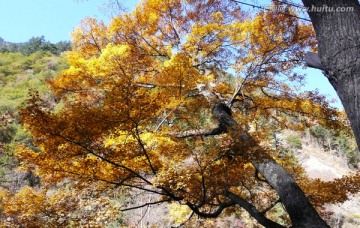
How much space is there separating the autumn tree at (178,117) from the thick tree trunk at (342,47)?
235 cm


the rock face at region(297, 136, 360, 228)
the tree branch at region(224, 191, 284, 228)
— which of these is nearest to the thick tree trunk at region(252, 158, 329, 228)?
the tree branch at region(224, 191, 284, 228)

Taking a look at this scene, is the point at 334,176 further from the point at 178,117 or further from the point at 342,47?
the point at 342,47

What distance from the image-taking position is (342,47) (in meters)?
1.72

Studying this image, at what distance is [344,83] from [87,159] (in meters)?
3.85

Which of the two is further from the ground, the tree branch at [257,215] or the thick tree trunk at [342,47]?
the thick tree trunk at [342,47]

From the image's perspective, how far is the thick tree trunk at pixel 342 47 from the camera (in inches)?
65.1

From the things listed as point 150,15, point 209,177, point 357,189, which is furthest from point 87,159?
point 150,15

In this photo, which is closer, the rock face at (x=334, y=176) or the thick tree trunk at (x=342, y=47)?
the thick tree trunk at (x=342, y=47)

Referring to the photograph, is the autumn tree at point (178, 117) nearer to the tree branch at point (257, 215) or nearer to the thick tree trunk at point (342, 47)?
the tree branch at point (257, 215)

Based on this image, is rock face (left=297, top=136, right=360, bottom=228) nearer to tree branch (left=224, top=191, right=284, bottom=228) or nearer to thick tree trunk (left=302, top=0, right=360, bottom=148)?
tree branch (left=224, top=191, right=284, bottom=228)

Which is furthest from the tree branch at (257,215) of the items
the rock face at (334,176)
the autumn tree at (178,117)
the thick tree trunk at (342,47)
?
the rock face at (334,176)

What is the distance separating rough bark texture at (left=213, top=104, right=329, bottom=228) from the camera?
11.8 ft

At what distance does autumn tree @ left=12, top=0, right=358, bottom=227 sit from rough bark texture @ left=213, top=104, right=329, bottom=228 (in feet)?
0.05

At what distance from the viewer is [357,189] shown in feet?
19.6
